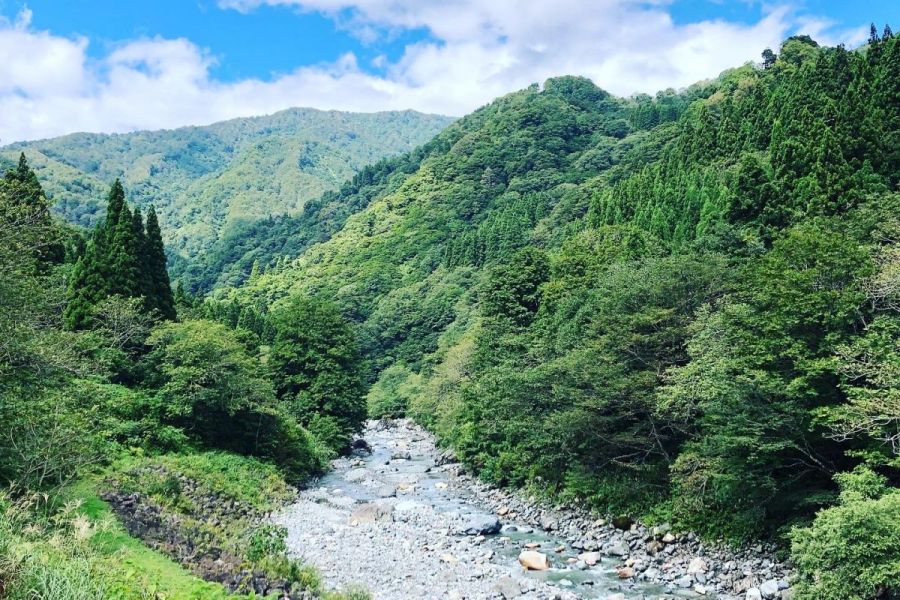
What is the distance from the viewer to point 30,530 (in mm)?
10773

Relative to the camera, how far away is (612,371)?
3002 cm

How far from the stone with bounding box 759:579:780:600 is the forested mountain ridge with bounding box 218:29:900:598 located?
2.48 metres

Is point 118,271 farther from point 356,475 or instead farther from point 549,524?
point 549,524

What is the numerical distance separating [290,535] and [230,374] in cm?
1247

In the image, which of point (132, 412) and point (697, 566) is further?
point (132, 412)

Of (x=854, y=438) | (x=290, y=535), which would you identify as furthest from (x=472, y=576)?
(x=854, y=438)

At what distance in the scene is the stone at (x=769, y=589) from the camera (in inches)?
776

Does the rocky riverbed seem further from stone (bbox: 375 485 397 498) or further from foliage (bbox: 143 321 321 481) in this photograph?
foliage (bbox: 143 321 321 481)

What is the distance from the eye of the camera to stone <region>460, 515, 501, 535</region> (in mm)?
29859

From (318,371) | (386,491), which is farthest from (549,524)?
(318,371)

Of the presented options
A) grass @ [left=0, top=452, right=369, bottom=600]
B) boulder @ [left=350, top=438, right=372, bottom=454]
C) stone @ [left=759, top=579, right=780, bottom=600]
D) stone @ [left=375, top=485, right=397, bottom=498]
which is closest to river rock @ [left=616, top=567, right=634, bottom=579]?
stone @ [left=759, top=579, right=780, bottom=600]

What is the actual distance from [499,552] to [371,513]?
860 cm

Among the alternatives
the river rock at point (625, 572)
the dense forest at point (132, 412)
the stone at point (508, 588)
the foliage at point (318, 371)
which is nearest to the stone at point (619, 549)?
the river rock at point (625, 572)

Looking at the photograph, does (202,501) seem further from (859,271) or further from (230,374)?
(859,271)
